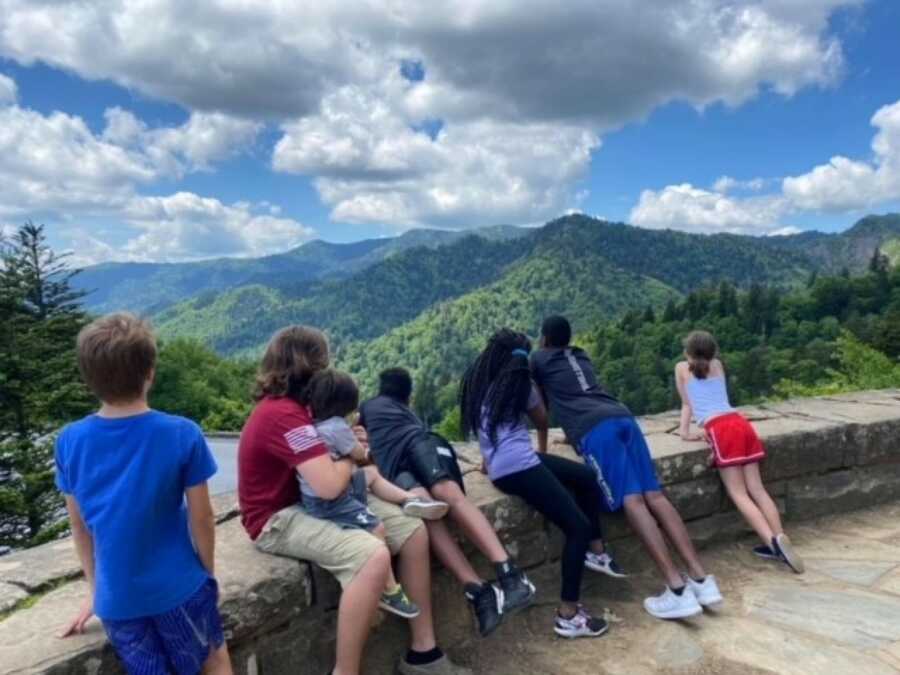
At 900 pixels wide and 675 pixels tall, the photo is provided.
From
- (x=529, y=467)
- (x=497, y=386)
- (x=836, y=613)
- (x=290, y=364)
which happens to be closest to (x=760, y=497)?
(x=836, y=613)

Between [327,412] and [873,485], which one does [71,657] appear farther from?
[873,485]

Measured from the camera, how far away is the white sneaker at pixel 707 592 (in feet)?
10.1

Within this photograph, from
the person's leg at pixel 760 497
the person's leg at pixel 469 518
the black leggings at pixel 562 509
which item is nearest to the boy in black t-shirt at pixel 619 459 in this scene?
the black leggings at pixel 562 509

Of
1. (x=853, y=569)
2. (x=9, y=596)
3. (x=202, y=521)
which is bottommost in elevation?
(x=853, y=569)

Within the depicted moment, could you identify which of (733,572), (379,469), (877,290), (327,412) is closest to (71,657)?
(327,412)

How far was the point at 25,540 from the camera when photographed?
18.4m

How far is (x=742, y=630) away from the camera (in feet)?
9.64

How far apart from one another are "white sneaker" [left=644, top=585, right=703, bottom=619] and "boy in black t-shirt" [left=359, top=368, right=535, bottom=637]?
0.65 meters

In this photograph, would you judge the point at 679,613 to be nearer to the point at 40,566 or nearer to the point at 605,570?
the point at 605,570

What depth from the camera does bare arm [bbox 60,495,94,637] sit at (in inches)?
74.5

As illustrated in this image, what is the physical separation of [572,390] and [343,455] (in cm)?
146

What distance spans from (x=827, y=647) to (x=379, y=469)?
1.94 metres

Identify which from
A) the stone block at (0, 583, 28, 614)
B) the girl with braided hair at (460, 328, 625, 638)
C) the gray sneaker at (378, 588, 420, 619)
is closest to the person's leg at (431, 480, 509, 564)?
the girl with braided hair at (460, 328, 625, 638)

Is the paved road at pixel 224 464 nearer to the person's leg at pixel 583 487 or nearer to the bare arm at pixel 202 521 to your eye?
the person's leg at pixel 583 487
